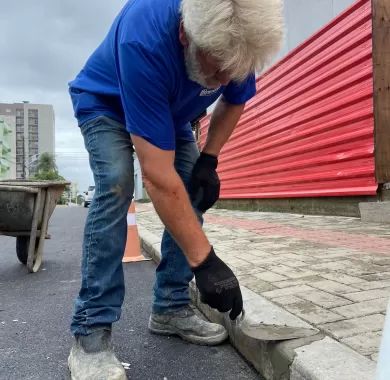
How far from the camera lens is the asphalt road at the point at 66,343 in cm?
231

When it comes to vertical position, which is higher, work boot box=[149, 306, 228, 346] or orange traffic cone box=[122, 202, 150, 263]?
orange traffic cone box=[122, 202, 150, 263]

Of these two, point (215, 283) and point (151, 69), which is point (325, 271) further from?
point (151, 69)

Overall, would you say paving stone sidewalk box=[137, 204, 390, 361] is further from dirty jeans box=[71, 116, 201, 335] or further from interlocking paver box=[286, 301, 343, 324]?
dirty jeans box=[71, 116, 201, 335]

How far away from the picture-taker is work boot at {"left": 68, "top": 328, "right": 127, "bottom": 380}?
208 cm

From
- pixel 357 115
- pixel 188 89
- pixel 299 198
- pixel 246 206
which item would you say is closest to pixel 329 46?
pixel 357 115

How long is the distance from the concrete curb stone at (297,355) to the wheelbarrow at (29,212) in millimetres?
2810

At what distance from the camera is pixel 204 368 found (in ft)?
7.64

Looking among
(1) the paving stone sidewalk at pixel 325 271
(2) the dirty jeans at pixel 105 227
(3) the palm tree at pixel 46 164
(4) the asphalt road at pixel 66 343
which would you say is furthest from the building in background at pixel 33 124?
(2) the dirty jeans at pixel 105 227

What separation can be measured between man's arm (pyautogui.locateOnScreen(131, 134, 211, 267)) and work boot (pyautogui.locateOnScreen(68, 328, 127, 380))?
0.59 m

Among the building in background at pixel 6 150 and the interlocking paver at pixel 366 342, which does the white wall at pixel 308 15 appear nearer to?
the interlocking paver at pixel 366 342

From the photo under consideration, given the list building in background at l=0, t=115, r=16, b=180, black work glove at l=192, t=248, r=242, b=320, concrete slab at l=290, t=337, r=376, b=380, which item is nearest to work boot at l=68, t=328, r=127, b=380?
black work glove at l=192, t=248, r=242, b=320

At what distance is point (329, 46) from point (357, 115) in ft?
4.76

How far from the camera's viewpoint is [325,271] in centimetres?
351

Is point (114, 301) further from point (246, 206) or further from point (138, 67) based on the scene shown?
point (246, 206)
